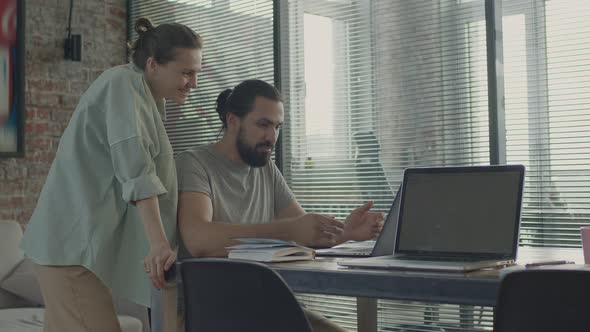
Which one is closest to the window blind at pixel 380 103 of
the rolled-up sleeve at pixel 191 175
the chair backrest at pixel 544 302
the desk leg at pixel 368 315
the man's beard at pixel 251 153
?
the desk leg at pixel 368 315

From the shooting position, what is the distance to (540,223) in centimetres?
338

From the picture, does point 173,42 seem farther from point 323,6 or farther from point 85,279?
point 323,6

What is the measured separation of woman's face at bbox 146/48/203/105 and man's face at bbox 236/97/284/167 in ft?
1.16

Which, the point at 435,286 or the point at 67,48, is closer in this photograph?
the point at 435,286

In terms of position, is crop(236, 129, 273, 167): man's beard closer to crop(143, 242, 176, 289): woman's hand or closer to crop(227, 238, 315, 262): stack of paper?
crop(227, 238, 315, 262): stack of paper

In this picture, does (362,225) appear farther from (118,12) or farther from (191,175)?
(118,12)

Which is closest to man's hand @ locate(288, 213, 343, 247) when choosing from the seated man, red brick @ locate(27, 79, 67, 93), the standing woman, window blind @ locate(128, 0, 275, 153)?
the seated man

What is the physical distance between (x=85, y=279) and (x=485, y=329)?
1943 millimetres

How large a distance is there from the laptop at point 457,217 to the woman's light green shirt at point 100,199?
648 mm

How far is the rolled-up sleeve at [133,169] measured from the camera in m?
2.02

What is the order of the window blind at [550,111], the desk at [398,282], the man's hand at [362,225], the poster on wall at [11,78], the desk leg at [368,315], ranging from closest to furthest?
the desk at [398,282], the man's hand at [362,225], the desk leg at [368,315], the window blind at [550,111], the poster on wall at [11,78]

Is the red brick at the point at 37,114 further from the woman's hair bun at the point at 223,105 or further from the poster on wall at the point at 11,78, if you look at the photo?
the woman's hair bun at the point at 223,105

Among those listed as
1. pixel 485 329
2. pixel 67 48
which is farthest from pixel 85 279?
pixel 67 48

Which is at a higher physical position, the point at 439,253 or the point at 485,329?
the point at 439,253
